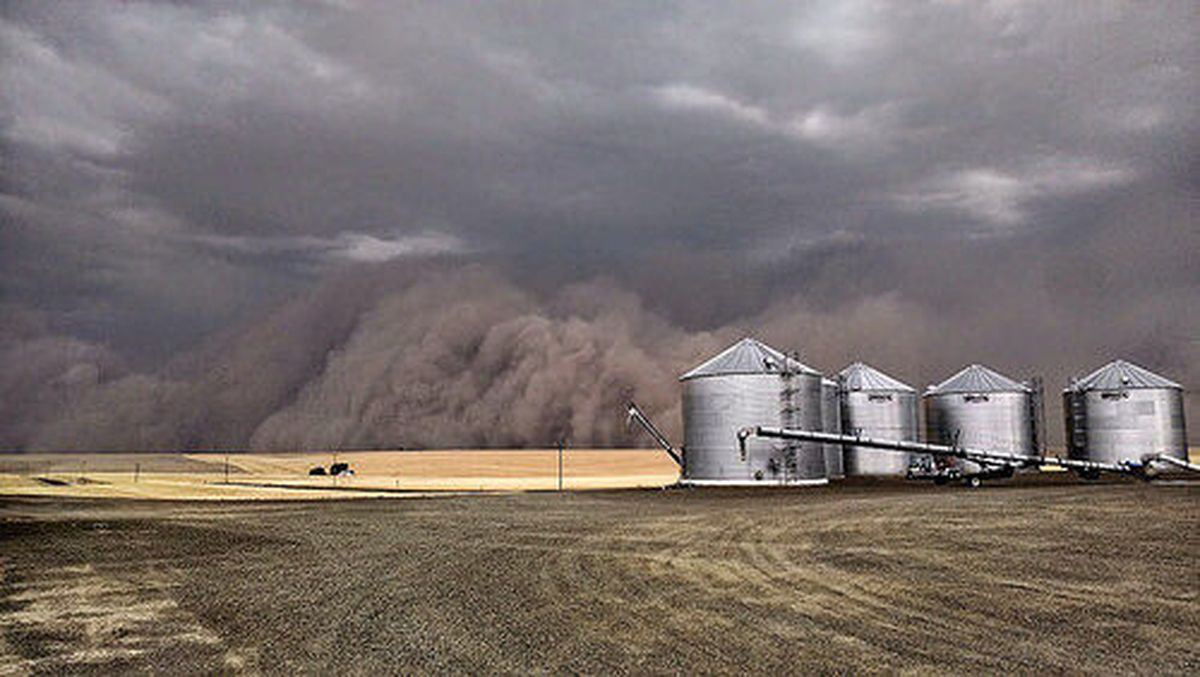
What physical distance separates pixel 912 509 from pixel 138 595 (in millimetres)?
28703

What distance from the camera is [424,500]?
48.5m

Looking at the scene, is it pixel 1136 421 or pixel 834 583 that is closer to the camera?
pixel 834 583

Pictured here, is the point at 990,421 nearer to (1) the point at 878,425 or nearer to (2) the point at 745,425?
(1) the point at 878,425

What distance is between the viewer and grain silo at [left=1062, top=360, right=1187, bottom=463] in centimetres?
7394

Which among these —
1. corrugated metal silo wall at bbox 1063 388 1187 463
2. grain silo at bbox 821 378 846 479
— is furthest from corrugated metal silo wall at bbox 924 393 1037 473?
grain silo at bbox 821 378 846 479

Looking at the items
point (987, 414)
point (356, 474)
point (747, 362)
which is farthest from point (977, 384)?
point (356, 474)

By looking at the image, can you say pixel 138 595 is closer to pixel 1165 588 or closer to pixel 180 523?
pixel 180 523

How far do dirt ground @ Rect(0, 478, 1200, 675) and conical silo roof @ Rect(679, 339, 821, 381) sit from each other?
94.4 ft

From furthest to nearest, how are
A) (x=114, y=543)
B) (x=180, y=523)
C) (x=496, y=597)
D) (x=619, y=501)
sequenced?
(x=619, y=501) → (x=180, y=523) → (x=114, y=543) → (x=496, y=597)

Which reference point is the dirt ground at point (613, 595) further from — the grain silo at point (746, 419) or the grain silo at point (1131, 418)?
the grain silo at point (1131, 418)

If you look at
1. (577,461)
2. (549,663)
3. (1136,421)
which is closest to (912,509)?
(549,663)

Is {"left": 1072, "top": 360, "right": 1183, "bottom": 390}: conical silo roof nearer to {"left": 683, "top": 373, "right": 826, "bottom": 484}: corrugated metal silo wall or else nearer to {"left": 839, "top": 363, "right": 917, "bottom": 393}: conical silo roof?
{"left": 839, "top": 363, "right": 917, "bottom": 393}: conical silo roof

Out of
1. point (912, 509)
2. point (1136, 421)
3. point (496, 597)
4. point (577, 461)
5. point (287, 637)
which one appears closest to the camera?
point (287, 637)

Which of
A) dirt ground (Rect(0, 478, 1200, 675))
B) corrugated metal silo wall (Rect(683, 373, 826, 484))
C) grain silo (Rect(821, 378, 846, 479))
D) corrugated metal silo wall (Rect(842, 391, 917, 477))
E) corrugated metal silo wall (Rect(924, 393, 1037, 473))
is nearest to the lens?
dirt ground (Rect(0, 478, 1200, 675))
